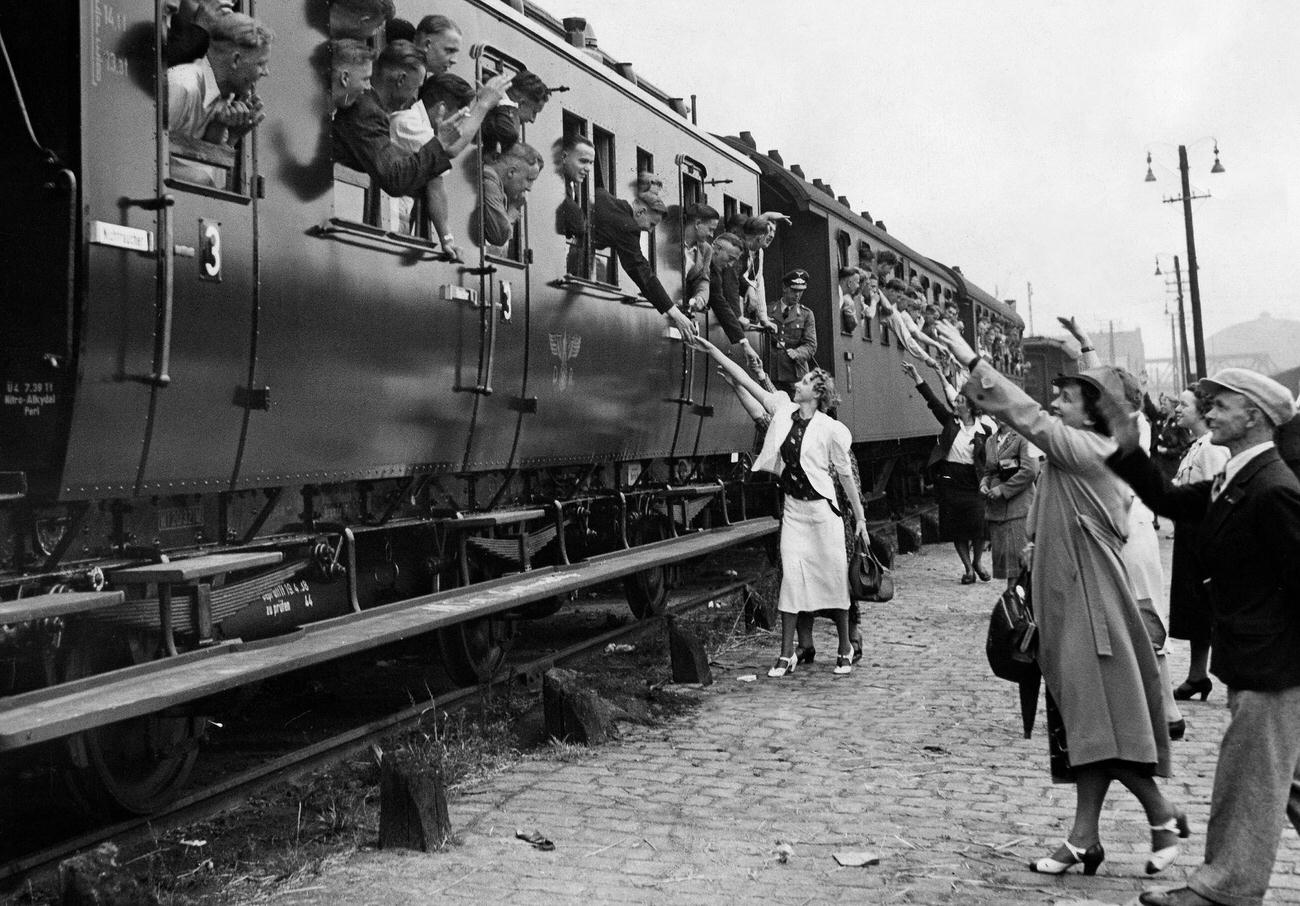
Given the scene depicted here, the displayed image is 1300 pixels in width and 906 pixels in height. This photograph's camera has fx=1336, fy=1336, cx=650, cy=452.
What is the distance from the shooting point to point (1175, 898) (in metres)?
4.13

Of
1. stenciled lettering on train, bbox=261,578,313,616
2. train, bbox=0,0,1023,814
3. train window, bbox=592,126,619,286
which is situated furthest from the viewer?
train window, bbox=592,126,619,286

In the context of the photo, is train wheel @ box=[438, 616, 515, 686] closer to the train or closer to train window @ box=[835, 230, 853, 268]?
the train

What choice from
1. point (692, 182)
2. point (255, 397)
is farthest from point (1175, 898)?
point (692, 182)

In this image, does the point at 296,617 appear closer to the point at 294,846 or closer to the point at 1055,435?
the point at 294,846

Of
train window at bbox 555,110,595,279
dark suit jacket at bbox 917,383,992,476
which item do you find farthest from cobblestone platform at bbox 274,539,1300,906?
dark suit jacket at bbox 917,383,992,476

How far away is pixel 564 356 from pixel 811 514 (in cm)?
191

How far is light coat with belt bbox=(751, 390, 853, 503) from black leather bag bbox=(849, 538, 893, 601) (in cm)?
56

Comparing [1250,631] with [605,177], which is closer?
[1250,631]

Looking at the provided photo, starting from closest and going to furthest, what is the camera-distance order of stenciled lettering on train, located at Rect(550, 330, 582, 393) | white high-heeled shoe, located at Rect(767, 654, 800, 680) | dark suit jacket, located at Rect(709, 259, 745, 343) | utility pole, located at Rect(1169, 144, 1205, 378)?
stenciled lettering on train, located at Rect(550, 330, 582, 393), white high-heeled shoe, located at Rect(767, 654, 800, 680), dark suit jacket, located at Rect(709, 259, 745, 343), utility pole, located at Rect(1169, 144, 1205, 378)

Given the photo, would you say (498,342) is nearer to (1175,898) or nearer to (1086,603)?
(1086,603)

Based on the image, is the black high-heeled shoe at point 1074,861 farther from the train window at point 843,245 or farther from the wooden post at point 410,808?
the train window at point 843,245

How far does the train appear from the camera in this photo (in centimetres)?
445

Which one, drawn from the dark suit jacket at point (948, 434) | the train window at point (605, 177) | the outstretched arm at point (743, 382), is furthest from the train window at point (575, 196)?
the dark suit jacket at point (948, 434)

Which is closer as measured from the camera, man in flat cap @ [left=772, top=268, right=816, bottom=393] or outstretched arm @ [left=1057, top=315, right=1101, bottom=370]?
outstretched arm @ [left=1057, top=315, right=1101, bottom=370]
